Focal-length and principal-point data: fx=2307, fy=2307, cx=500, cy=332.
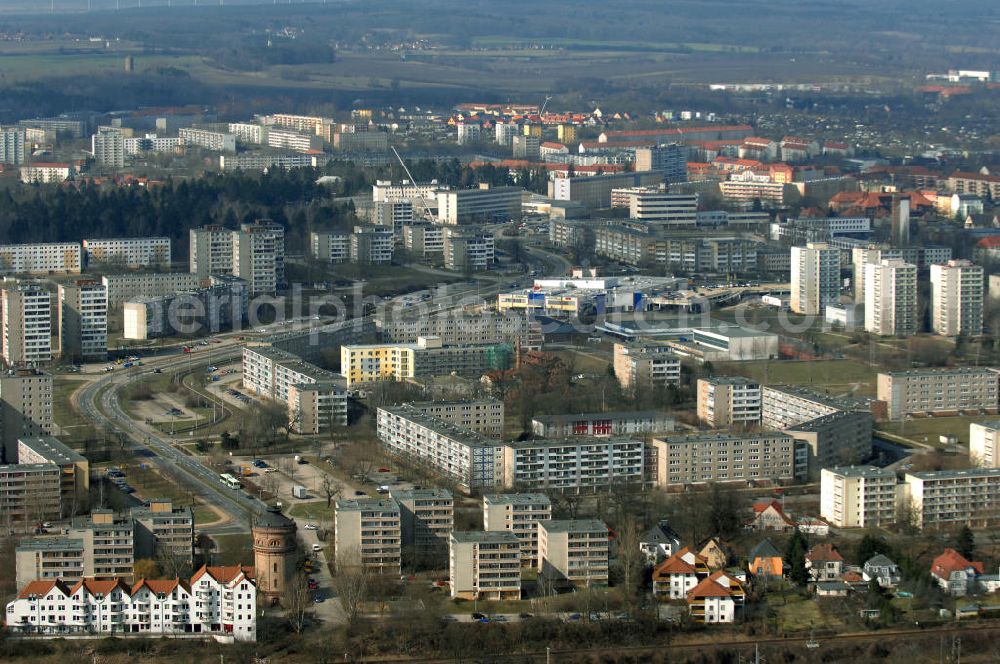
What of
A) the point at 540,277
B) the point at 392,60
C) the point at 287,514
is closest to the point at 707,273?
the point at 540,277

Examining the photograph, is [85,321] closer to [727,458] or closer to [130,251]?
[130,251]

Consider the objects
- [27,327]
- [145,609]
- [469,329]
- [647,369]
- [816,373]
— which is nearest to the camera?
[145,609]

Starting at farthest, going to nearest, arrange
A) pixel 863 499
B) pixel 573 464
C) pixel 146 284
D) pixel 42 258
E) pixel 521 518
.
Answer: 1. pixel 42 258
2. pixel 146 284
3. pixel 573 464
4. pixel 863 499
5. pixel 521 518

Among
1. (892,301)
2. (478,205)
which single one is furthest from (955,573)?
(478,205)

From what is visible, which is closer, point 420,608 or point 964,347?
point 420,608

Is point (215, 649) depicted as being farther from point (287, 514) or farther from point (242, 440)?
point (242, 440)

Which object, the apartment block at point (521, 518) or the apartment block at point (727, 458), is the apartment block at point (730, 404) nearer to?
the apartment block at point (727, 458)

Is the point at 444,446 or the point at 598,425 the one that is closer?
the point at 444,446
